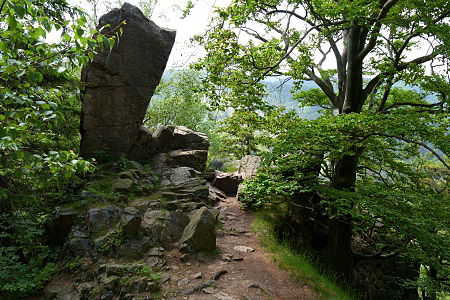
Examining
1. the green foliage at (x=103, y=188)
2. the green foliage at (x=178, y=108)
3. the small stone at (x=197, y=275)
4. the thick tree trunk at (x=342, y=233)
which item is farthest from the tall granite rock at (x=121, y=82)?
the green foliage at (x=178, y=108)

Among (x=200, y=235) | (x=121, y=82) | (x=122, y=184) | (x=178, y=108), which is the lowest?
(x=200, y=235)

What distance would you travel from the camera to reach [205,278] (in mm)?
6633

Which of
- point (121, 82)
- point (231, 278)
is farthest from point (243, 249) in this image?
point (121, 82)

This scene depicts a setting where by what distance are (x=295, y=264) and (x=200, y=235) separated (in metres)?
2.80

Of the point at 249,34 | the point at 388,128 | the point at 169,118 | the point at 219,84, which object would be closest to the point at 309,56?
the point at 249,34

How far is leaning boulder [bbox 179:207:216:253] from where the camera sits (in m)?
7.83

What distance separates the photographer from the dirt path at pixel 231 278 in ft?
19.6

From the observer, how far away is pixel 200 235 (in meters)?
7.97

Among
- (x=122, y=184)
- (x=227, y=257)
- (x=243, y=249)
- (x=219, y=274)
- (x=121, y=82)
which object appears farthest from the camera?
(x=121, y=82)

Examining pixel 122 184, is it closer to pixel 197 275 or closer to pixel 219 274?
pixel 197 275

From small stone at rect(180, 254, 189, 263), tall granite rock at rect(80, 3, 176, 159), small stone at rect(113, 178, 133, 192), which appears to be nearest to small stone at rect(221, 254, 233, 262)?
small stone at rect(180, 254, 189, 263)

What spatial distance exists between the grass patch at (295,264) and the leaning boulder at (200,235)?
1.95 meters

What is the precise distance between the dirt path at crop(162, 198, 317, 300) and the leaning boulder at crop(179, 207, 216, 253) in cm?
32

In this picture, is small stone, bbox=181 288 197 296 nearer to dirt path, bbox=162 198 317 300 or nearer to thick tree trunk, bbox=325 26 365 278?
dirt path, bbox=162 198 317 300
